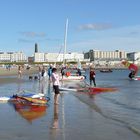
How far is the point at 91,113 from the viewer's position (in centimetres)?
1534

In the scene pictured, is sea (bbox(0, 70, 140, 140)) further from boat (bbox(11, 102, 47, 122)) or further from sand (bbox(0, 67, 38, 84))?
sand (bbox(0, 67, 38, 84))

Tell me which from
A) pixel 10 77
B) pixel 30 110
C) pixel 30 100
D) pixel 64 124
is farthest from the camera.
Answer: pixel 10 77

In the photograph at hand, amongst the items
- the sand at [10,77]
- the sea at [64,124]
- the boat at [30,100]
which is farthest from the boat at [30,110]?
the sand at [10,77]

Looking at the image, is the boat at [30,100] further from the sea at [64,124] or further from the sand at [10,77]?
the sand at [10,77]

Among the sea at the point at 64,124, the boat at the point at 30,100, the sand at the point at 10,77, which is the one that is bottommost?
the sand at the point at 10,77

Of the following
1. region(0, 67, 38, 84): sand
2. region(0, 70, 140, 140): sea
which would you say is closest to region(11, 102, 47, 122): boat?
region(0, 70, 140, 140): sea

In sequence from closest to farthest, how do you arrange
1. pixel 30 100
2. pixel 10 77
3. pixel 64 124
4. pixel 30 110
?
1. pixel 64 124
2. pixel 30 110
3. pixel 30 100
4. pixel 10 77

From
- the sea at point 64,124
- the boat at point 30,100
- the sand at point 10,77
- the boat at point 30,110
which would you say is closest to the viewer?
the sea at point 64,124

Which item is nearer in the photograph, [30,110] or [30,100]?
[30,110]

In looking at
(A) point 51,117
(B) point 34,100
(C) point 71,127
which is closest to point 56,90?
(B) point 34,100

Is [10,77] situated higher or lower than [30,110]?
lower

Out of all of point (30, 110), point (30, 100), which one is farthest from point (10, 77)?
point (30, 110)

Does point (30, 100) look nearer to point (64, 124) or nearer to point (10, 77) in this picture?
point (64, 124)

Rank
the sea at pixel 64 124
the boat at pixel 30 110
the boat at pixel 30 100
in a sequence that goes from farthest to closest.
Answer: the boat at pixel 30 100
the boat at pixel 30 110
the sea at pixel 64 124
